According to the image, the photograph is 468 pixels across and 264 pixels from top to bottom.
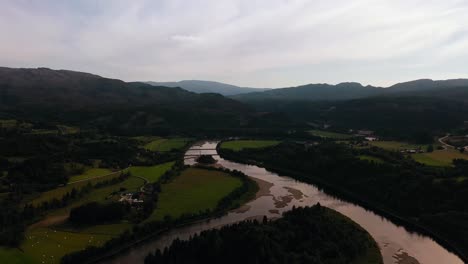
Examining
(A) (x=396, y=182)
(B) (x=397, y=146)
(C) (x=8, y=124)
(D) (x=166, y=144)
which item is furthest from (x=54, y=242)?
(B) (x=397, y=146)

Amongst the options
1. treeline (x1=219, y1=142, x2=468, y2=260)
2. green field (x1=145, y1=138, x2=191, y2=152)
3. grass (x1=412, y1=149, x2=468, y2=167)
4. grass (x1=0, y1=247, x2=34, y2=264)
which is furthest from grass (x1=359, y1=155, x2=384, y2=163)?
grass (x1=0, y1=247, x2=34, y2=264)

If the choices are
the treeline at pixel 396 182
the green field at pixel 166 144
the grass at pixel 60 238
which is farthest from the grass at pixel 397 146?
the grass at pixel 60 238

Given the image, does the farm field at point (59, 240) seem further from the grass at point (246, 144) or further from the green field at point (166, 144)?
the grass at point (246, 144)

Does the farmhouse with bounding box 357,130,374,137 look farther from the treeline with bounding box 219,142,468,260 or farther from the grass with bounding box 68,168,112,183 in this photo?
the grass with bounding box 68,168,112,183

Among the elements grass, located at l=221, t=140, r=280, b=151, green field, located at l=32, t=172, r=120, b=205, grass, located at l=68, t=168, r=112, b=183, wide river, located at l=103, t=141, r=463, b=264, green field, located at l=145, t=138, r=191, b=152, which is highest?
grass, located at l=68, t=168, r=112, b=183

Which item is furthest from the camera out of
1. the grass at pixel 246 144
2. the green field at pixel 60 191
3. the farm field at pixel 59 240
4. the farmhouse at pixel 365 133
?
the farmhouse at pixel 365 133

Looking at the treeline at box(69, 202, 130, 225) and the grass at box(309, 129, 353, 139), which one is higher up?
the treeline at box(69, 202, 130, 225)

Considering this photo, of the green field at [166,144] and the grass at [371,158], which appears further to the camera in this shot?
the green field at [166,144]

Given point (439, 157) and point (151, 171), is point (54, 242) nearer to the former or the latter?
point (151, 171)
